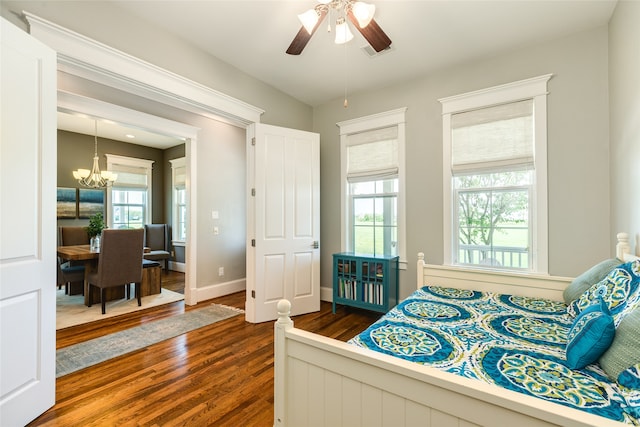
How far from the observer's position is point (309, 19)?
6.11ft

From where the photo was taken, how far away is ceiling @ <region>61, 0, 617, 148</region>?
2254 millimetres

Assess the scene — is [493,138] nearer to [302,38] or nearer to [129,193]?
[302,38]

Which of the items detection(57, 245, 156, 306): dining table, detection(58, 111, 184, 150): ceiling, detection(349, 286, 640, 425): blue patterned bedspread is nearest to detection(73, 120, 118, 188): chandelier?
detection(58, 111, 184, 150): ceiling

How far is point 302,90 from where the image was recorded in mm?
3756

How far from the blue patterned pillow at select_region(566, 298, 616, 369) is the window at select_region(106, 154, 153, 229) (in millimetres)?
7256

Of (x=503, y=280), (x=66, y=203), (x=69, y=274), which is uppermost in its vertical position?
(x=66, y=203)

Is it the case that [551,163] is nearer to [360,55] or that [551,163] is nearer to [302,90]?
[360,55]

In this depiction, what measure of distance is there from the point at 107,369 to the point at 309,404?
1982 mm

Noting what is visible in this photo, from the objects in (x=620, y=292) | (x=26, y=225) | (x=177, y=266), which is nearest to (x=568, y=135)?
(x=620, y=292)

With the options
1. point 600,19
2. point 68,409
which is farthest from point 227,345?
point 600,19

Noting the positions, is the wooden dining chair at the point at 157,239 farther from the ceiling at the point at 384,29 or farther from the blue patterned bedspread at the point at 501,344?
the blue patterned bedspread at the point at 501,344

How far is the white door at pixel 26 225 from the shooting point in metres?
1.58

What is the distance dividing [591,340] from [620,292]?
460 mm

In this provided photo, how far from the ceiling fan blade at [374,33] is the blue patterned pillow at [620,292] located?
6.35 ft
